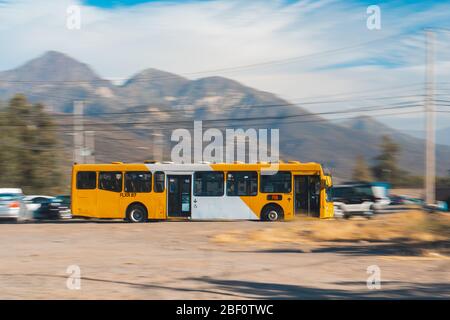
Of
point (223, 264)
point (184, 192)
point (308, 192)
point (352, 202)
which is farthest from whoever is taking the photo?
point (352, 202)

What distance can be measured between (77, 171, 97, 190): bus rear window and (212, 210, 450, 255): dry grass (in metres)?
9.34

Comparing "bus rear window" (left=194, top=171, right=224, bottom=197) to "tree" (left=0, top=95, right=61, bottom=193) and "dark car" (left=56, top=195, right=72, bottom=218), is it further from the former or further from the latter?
"tree" (left=0, top=95, right=61, bottom=193)

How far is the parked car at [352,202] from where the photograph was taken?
3422 centimetres

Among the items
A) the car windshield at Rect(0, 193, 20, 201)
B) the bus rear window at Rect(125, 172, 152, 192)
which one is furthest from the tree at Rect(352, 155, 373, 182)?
the car windshield at Rect(0, 193, 20, 201)

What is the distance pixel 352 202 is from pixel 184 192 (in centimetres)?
1021

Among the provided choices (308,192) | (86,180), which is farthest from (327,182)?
(86,180)

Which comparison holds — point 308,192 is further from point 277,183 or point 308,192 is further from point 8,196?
point 8,196

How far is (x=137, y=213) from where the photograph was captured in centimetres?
2980

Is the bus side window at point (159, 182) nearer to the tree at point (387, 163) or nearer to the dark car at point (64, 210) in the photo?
the dark car at point (64, 210)

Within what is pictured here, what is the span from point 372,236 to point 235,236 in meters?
4.62

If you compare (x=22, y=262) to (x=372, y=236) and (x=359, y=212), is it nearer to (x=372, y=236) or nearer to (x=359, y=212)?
(x=372, y=236)

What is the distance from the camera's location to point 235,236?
21.7 meters

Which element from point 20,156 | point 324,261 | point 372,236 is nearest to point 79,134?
point 20,156
